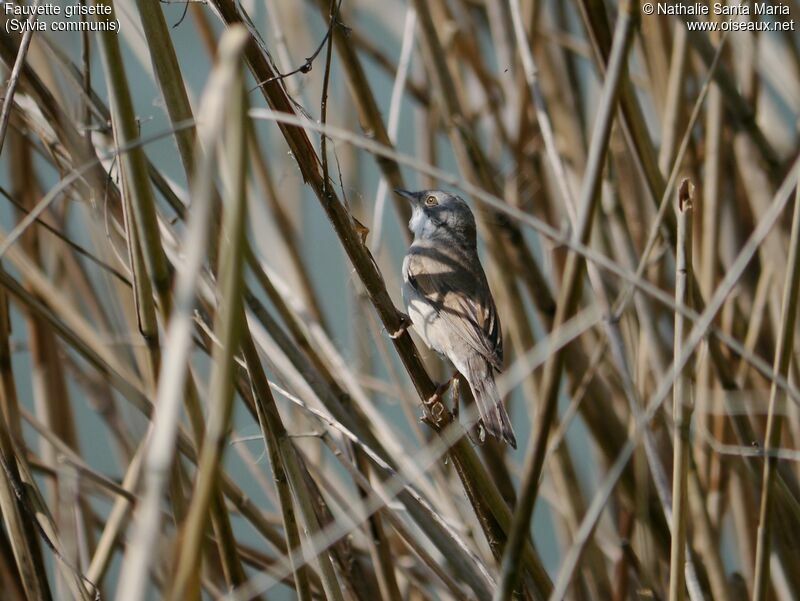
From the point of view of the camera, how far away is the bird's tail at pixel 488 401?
8.45ft

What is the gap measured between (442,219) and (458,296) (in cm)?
62

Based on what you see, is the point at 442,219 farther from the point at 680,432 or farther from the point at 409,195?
the point at 680,432

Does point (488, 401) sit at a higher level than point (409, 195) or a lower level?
lower

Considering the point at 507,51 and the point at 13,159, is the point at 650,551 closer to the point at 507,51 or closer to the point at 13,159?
the point at 507,51

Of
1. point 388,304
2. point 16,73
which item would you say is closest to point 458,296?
point 388,304

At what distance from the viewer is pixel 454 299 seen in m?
3.15

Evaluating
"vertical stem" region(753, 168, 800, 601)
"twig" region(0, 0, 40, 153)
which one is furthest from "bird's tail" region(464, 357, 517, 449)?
"twig" region(0, 0, 40, 153)

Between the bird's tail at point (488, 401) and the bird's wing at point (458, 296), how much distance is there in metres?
0.05

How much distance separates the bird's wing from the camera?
2992mm

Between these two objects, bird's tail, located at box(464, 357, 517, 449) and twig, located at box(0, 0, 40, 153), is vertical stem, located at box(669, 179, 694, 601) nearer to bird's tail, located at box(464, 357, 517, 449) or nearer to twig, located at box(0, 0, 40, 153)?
bird's tail, located at box(464, 357, 517, 449)

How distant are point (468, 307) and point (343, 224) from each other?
1.32 m

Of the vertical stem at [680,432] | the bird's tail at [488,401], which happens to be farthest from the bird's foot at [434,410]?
the vertical stem at [680,432]

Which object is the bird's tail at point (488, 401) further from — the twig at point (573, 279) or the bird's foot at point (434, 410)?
the twig at point (573, 279)

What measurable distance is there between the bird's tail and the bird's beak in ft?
2.18
